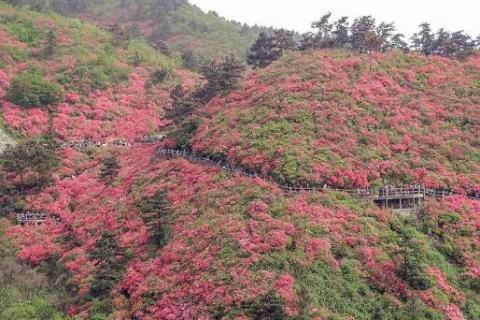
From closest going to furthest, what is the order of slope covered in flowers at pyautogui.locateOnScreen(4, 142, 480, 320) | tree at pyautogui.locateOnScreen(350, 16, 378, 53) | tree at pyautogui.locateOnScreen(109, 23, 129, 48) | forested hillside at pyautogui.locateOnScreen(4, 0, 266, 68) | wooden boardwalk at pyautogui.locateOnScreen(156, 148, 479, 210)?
slope covered in flowers at pyautogui.locateOnScreen(4, 142, 480, 320) → wooden boardwalk at pyautogui.locateOnScreen(156, 148, 479, 210) → tree at pyautogui.locateOnScreen(350, 16, 378, 53) → tree at pyautogui.locateOnScreen(109, 23, 129, 48) → forested hillside at pyautogui.locateOnScreen(4, 0, 266, 68)

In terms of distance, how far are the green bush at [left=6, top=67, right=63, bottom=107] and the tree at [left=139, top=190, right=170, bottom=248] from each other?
3701 centimetres

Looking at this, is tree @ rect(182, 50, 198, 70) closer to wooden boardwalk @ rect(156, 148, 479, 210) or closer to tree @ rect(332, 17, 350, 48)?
tree @ rect(332, 17, 350, 48)

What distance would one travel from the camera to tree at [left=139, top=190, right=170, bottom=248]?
4688cm

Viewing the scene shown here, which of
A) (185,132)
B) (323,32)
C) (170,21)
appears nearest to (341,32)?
(323,32)

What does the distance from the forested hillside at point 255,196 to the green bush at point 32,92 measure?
0.26 meters

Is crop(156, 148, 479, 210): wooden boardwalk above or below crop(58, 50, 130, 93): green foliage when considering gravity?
below

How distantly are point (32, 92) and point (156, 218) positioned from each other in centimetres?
3998

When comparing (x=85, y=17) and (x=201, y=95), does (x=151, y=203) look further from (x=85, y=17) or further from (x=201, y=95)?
(x=85, y=17)

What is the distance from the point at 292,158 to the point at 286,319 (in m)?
18.9

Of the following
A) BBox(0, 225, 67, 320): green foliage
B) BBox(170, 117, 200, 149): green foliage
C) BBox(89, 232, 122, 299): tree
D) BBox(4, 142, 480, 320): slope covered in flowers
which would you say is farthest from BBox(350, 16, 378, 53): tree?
BBox(0, 225, 67, 320): green foliage

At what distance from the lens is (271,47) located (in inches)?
3196

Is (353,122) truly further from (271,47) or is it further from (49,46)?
(49,46)

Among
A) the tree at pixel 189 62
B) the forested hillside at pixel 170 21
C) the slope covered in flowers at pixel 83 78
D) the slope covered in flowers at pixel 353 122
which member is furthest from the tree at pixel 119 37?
the slope covered in flowers at pixel 353 122

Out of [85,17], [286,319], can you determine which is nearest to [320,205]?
[286,319]
